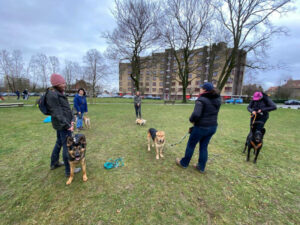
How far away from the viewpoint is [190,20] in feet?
64.3

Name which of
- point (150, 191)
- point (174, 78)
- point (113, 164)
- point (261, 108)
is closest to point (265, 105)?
point (261, 108)

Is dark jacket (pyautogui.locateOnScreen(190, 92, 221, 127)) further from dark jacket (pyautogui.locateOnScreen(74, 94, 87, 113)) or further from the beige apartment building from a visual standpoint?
the beige apartment building

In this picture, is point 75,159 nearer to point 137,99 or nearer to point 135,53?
point 137,99

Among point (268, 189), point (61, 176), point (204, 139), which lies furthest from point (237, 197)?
point (61, 176)

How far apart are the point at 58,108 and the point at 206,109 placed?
114 inches

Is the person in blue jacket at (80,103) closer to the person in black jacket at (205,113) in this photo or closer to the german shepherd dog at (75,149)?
the german shepherd dog at (75,149)

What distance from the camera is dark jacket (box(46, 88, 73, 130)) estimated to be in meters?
2.26

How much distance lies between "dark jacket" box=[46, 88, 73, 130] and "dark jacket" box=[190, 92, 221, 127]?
8.45 feet

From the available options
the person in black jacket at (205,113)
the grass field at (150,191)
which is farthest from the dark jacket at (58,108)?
the person in black jacket at (205,113)

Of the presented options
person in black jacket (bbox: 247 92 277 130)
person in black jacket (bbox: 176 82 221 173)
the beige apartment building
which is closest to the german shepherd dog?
person in black jacket (bbox: 176 82 221 173)

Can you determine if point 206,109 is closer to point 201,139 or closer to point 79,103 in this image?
point 201,139

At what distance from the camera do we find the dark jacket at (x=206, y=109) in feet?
7.96

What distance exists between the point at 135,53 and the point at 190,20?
10.2 m

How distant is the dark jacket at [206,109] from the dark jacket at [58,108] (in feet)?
8.45
